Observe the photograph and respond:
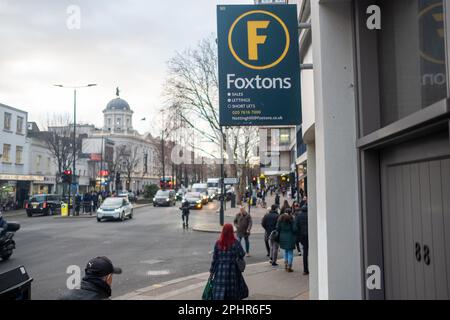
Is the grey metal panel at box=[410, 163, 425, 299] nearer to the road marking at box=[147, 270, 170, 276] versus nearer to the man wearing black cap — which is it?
the man wearing black cap

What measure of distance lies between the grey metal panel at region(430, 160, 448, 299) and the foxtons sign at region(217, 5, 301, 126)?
2.20m

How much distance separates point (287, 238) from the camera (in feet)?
33.7

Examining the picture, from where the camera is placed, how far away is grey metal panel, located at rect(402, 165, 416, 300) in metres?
2.81

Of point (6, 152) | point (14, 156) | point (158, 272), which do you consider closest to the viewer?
point (158, 272)

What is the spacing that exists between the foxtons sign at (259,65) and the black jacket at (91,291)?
2253 millimetres

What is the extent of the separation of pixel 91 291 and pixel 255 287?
5.99 meters

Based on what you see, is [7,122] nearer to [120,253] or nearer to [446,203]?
[120,253]

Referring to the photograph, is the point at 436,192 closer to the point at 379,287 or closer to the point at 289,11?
the point at 379,287

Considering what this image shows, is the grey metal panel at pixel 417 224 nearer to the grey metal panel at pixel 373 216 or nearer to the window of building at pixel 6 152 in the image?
the grey metal panel at pixel 373 216

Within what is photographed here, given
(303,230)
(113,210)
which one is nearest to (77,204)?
(113,210)

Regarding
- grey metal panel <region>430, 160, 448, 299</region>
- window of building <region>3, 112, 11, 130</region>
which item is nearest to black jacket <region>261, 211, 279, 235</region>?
grey metal panel <region>430, 160, 448, 299</region>

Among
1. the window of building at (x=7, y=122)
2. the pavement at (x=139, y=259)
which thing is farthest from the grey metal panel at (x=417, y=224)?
the window of building at (x=7, y=122)
